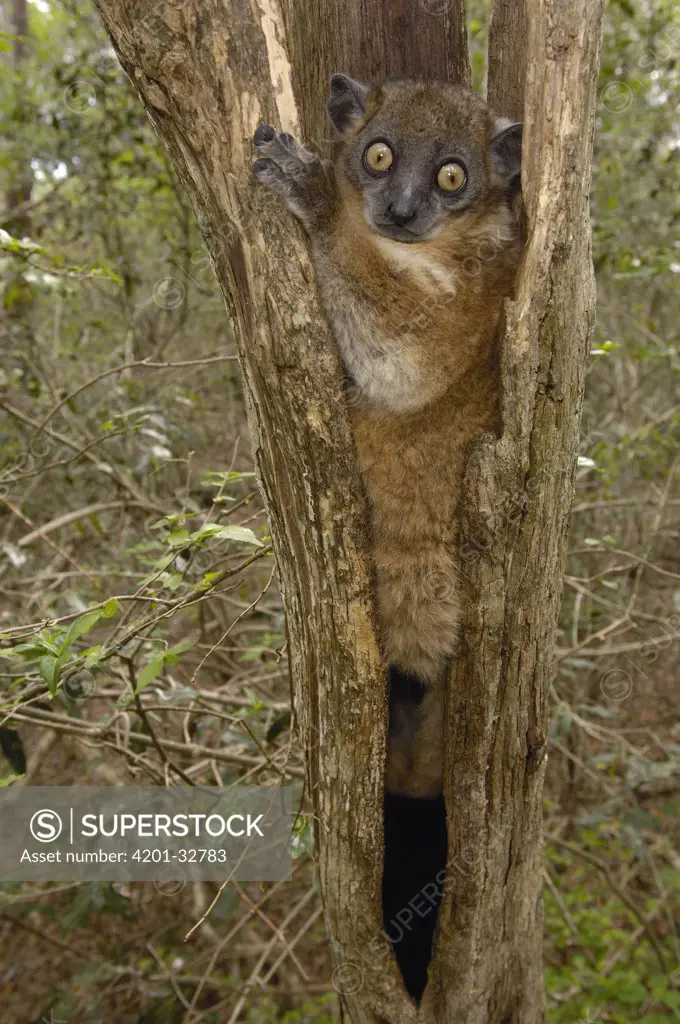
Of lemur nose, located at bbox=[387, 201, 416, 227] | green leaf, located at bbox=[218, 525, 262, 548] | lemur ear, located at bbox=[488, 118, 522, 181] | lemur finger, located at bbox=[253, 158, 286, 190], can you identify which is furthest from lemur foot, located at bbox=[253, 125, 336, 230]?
green leaf, located at bbox=[218, 525, 262, 548]

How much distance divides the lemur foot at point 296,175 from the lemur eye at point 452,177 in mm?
456

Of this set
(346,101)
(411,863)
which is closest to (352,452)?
(346,101)

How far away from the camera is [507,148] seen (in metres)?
2.52

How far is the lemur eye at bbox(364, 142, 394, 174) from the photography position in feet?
8.79

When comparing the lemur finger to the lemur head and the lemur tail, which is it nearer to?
the lemur head

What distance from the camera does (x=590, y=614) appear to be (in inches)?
206

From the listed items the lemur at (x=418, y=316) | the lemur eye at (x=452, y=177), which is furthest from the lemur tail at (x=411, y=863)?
the lemur eye at (x=452, y=177)

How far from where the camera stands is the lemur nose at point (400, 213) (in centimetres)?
256

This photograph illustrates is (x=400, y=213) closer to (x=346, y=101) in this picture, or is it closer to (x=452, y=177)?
(x=452, y=177)

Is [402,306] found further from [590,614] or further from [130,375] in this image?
[130,375]

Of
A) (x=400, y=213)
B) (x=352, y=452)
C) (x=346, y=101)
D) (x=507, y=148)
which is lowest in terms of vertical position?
(x=352, y=452)

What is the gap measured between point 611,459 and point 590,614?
109 cm

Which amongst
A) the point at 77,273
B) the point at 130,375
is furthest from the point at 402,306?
the point at 130,375

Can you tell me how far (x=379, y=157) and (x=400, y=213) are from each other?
11.4 inches
